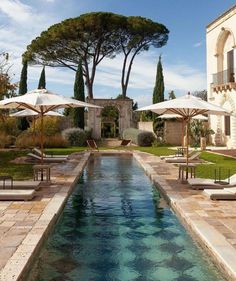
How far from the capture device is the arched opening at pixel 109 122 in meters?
41.8

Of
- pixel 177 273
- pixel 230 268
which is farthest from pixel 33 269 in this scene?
pixel 230 268

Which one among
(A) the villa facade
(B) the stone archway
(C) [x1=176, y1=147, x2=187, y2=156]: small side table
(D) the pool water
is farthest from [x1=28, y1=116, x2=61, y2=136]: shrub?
(D) the pool water

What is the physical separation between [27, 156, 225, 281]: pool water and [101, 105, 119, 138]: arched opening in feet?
103

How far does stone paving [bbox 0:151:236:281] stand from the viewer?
16.5 feet

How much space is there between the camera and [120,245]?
6.38 m

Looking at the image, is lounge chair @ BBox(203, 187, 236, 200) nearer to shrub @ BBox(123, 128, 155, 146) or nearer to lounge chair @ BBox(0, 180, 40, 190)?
lounge chair @ BBox(0, 180, 40, 190)

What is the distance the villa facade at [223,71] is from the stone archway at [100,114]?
8.46m

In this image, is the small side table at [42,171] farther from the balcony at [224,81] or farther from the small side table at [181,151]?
the balcony at [224,81]

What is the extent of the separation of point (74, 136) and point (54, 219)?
2376 centimetres

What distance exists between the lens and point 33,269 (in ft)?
17.0

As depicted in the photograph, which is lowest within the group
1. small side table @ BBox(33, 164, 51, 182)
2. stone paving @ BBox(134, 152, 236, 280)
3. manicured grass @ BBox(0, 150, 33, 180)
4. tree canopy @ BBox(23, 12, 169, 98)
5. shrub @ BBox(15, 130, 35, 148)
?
stone paving @ BBox(134, 152, 236, 280)

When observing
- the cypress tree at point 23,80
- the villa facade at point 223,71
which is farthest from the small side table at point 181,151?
the cypress tree at point 23,80

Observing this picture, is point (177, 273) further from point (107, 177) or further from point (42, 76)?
point (42, 76)

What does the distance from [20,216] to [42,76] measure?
110ft
